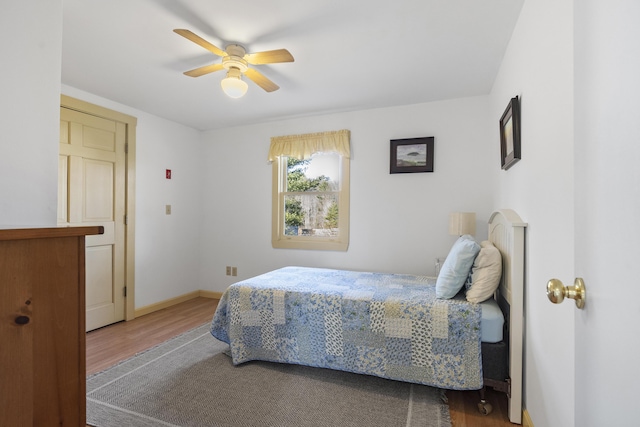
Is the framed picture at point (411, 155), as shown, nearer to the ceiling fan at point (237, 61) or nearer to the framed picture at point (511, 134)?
the framed picture at point (511, 134)

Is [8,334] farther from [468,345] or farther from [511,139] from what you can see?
[511,139]

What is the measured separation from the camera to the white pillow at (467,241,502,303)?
1.98 m

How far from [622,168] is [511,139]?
1679mm

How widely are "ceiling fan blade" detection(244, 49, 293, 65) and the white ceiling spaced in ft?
0.46

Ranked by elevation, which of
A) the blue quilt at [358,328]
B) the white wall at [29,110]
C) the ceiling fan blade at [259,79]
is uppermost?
the ceiling fan blade at [259,79]

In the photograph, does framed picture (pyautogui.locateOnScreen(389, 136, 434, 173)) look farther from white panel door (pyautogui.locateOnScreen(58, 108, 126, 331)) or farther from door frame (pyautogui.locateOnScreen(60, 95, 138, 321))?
white panel door (pyautogui.locateOnScreen(58, 108, 126, 331))

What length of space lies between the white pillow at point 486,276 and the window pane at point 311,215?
6.36 ft

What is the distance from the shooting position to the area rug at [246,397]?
177 cm

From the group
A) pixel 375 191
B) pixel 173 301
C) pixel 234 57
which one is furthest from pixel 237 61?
pixel 173 301

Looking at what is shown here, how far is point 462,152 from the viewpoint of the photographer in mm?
3217

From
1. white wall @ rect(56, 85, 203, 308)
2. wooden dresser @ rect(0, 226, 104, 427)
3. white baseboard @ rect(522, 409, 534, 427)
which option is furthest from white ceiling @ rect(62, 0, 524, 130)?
white baseboard @ rect(522, 409, 534, 427)

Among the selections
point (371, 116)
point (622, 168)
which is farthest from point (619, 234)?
point (371, 116)

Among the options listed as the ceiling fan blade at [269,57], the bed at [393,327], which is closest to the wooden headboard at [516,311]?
the bed at [393,327]

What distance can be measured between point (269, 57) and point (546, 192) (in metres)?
1.81
